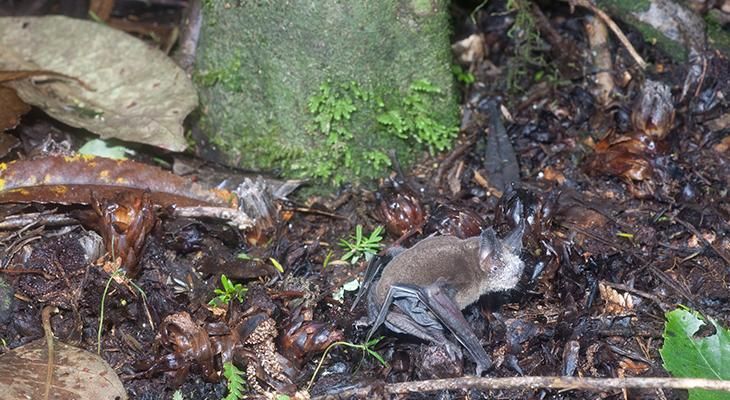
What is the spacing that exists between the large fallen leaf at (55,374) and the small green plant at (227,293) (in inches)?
23.5

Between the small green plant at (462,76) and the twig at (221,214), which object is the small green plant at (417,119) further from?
the twig at (221,214)

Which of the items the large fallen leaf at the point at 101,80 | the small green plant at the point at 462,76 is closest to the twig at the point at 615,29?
the small green plant at the point at 462,76

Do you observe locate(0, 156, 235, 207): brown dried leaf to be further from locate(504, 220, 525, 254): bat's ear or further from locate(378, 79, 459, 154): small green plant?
locate(504, 220, 525, 254): bat's ear

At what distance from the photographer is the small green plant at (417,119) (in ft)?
15.0

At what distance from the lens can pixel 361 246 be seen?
4305mm

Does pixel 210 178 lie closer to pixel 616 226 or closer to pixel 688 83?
pixel 616 226

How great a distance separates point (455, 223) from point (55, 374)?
200 centimetres

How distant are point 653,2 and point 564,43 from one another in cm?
58


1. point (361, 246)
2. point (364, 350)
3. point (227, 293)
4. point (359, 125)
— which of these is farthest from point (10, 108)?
point (364, 350)

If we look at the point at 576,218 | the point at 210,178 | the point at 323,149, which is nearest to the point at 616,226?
the point at 576,218

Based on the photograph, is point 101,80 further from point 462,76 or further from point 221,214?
point 462,76

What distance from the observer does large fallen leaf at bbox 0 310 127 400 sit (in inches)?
135

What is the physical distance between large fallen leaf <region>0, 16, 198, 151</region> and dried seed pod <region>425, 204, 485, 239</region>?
54.5 inches

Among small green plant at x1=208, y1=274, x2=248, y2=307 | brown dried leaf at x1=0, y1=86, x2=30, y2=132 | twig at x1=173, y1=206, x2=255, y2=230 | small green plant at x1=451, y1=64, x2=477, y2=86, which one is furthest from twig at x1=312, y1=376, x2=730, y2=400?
brown dried leaf at x1=0, y1=86, x2=30, y2=132
